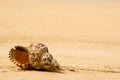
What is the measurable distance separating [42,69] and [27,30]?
9.15 metres

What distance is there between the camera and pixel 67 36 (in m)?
16.5

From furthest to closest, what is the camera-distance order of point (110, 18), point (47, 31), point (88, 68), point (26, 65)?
point (110, 18), point (47, 31), point (88, 68), point (26, 65)

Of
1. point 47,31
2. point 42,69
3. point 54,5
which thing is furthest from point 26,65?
point 54,5

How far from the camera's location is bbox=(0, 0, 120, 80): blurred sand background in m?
8.76

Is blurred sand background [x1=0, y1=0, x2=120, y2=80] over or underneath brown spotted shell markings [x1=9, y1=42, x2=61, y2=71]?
over

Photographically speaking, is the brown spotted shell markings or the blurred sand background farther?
the blurred sand background

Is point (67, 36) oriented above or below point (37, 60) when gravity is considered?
above

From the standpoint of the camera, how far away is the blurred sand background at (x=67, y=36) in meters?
8.76

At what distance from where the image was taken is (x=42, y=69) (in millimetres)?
8586

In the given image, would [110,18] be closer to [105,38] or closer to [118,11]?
[118,11]

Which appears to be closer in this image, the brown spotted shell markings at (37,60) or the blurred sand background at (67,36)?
the brown spotted shell markings at (37,60)

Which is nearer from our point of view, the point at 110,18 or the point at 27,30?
the point at 27,30

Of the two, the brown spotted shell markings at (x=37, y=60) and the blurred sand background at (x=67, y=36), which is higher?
the blurred sand background at (x=67, y=36)

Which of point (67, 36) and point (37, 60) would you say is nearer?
point (37, 60)
